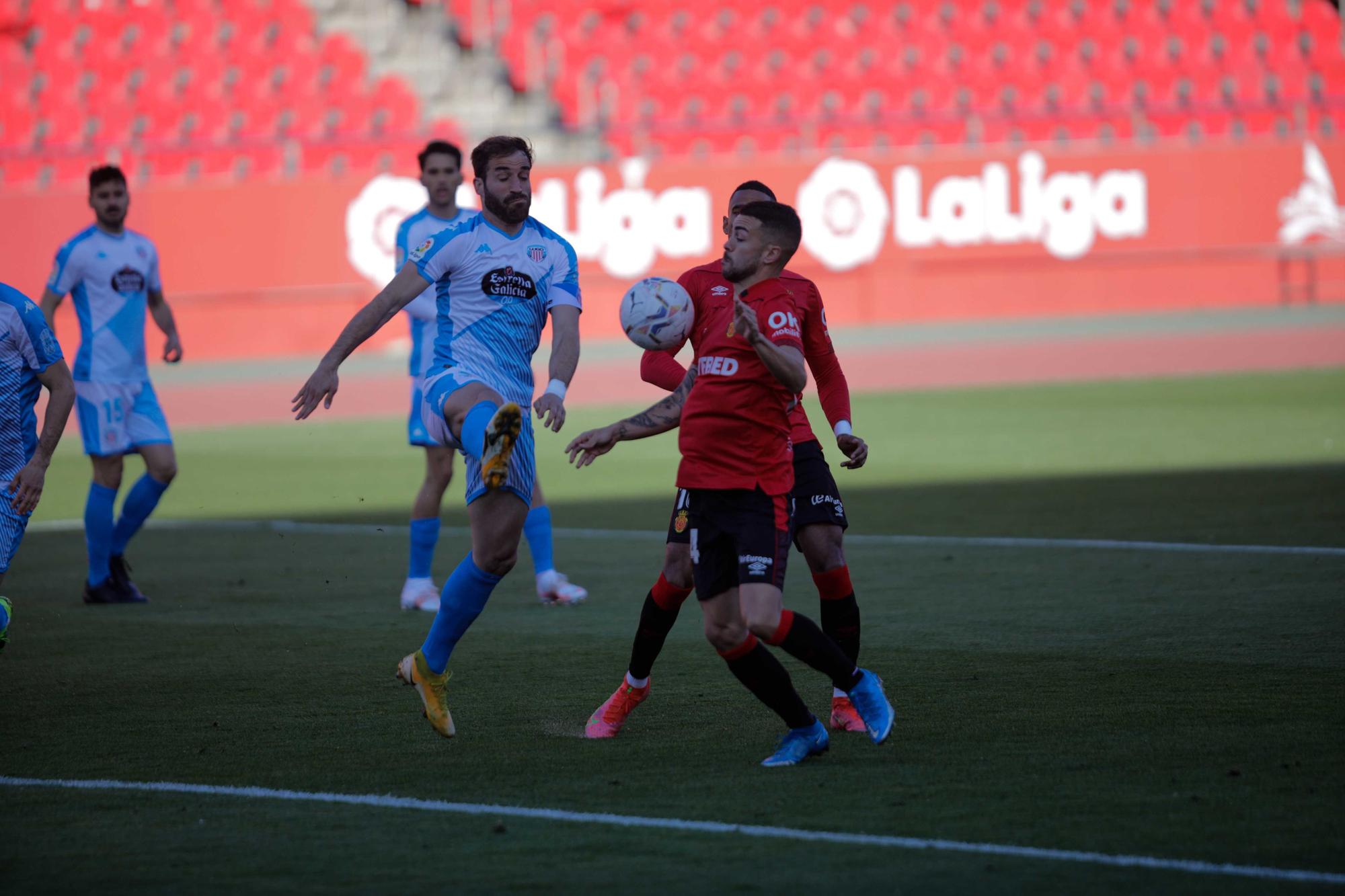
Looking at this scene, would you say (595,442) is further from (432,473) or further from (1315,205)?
(1315,205)

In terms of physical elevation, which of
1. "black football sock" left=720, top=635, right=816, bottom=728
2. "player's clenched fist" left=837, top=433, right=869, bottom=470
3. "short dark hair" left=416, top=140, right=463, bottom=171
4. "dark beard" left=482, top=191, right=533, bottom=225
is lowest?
"black football sock" left=720, top=635, right=816, bottom=728

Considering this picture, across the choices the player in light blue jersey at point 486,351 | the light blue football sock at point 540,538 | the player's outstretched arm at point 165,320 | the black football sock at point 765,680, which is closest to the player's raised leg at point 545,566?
the light blue football sock at point 540,538

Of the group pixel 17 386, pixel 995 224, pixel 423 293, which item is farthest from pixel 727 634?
pixel 995 224

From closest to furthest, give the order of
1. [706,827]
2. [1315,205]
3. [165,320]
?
[706,827] → [165,320] → [1315,205]

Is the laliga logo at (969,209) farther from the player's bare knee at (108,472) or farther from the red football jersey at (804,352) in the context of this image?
the red football jersey at (804,352)

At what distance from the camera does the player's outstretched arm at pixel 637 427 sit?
570 cm

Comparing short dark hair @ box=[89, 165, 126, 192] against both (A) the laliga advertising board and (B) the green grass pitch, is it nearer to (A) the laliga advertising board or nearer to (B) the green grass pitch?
(B) the green grass pitch

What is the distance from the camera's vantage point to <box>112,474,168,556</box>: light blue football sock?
976 centimetres

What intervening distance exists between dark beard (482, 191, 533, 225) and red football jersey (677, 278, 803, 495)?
115 cm

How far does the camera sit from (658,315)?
6.00 m

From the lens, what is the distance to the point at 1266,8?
1266 inches

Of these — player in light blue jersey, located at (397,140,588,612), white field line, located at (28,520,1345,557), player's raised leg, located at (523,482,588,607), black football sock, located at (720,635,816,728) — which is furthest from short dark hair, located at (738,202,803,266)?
white field line, located at (28,520,1345,557)

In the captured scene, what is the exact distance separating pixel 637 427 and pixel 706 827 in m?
1.42

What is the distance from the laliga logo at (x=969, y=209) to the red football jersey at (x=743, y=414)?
2173 centimetres
